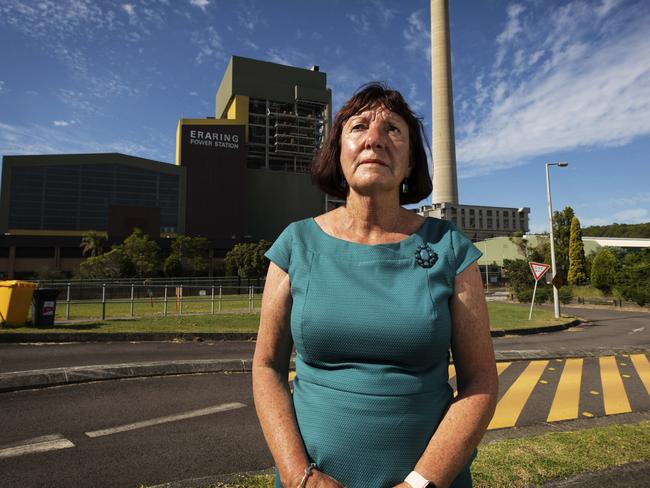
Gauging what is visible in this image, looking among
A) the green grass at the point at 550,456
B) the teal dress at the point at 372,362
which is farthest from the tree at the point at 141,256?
the teal dress at the point at 372,362

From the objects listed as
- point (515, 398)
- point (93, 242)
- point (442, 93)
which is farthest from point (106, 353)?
point (442, 93)

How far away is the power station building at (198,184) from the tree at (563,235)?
151 ft

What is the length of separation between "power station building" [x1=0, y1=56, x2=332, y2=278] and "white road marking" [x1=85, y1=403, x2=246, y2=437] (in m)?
67.7

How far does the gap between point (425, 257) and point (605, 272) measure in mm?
39162

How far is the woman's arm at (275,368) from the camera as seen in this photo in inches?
58.7

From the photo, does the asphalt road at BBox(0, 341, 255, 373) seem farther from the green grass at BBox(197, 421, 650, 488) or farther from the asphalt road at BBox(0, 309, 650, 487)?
the green grass at BBox(197, 421, 650, 488)

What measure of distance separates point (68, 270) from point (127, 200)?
715 inches

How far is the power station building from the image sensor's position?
2872 inches

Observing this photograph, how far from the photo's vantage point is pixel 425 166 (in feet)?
6.52

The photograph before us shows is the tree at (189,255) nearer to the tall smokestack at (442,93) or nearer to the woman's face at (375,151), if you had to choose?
the tall smokestack at (442,93)

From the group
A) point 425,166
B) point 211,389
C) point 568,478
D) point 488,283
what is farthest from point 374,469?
point 488,283

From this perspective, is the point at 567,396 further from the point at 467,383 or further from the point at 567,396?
the point at 467,383

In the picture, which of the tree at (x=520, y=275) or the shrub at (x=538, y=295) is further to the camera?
the tree at (x=520, y=275)

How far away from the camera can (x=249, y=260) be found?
54.4m
